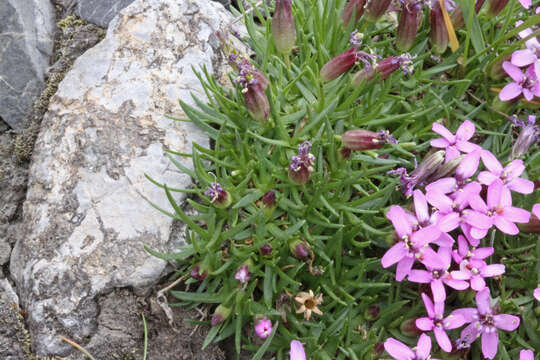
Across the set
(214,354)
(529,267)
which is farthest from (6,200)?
(529,267)

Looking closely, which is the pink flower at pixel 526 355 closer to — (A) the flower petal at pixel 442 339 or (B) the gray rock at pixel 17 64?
(A) the flower petal at pixel 442 339

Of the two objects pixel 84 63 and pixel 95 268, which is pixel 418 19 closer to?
pixel 84 63

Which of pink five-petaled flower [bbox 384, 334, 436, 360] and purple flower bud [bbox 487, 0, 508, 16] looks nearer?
pink five-petaled flower [bbox 384, 334, 436, 360]

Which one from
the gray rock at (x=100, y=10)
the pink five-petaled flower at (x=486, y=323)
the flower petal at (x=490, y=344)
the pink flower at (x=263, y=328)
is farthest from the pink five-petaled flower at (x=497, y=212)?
the gray rock at (x=100, y=10)

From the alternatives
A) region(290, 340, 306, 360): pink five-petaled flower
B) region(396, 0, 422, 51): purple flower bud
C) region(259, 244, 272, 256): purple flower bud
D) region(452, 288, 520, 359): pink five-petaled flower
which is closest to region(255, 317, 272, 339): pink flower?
region(290, 340, 306, 360): pink five-petaled flower

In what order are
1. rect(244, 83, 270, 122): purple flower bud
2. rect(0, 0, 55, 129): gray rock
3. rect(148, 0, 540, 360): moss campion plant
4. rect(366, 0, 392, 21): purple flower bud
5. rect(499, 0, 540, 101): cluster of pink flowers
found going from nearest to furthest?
rect(148, 0, 540, 360): moss campion plant
rect(244, 83, 270, 122): purple flower bud
rect(499, 0, 540, 101): cluster of pink flowers
rect(366, 0, 392, 21): purple flower bud
rect(0, 0, 55, 129): gray rock

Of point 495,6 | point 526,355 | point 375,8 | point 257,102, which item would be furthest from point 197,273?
point 495,6

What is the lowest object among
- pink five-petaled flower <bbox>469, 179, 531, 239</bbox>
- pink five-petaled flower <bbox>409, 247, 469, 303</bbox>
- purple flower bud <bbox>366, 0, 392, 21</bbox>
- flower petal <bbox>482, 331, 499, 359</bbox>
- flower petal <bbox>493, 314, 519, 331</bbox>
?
flower petal <bbox>482, 331, 499, 359</bbox>

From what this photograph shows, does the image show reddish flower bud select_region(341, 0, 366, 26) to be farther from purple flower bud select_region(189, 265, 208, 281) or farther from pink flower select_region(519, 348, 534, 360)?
pink flower select_region(519, 348, 534, 360)
